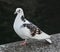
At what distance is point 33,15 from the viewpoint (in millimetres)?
10250

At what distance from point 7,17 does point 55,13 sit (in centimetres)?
166

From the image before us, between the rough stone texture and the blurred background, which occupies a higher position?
the rough stone texture

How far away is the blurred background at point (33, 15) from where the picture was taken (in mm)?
9355

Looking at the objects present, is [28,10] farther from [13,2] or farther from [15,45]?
[15,45]

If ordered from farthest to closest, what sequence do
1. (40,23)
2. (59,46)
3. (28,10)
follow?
(28,10) → (40,23) → (59,46)

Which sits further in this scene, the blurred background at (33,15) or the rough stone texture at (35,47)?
the blurred background at (33,15)

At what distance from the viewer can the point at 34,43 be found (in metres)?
5.19

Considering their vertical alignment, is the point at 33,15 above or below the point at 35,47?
below

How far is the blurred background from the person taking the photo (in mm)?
9355

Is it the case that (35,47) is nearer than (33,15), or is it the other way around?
(35,47)

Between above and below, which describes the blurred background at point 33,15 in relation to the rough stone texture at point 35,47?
below

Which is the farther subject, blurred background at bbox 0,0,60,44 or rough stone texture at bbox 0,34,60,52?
blurred background at bbox 0,0,60,44

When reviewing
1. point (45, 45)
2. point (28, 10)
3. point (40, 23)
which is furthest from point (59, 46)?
point (28, 10)

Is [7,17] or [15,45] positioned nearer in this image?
[15,45]
